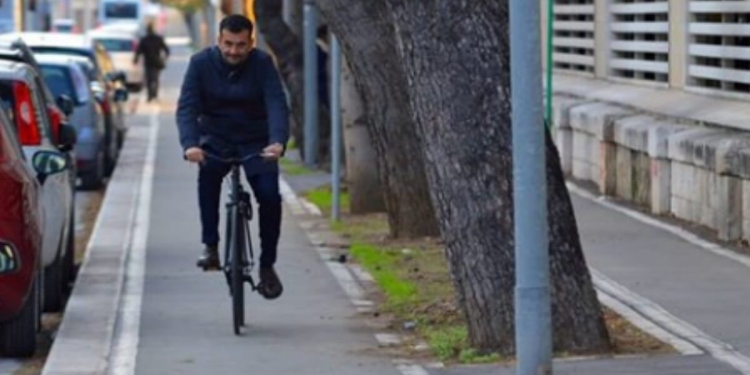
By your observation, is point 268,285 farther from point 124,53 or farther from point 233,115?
point 124,53

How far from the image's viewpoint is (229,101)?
13.0m

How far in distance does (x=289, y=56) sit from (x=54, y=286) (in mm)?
14575

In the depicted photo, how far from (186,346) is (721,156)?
571cm

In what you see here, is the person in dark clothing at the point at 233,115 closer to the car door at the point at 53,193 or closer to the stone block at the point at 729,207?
the car door at the point at 53,193

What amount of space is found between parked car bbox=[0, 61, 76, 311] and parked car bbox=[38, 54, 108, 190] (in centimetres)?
1019

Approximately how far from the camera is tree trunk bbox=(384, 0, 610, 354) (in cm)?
1131

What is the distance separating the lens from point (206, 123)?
1303 centimetres

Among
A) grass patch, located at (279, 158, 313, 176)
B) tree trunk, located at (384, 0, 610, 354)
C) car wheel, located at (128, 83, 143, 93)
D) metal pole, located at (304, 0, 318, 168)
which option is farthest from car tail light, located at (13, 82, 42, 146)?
car wheel, located at (128, 83, 143, 93)

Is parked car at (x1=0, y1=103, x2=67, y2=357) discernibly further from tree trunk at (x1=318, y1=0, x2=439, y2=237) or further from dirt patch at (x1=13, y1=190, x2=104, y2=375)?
tree trunk at (x1=318, y1=0, x2=439, y2=237)

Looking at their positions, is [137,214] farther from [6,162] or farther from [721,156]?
[6,162]

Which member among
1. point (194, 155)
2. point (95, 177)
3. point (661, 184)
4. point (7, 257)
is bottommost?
point (95, 177)

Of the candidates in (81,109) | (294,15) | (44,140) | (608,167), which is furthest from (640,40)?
(294,15)

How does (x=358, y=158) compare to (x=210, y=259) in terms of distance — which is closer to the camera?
(x=210, y=259)

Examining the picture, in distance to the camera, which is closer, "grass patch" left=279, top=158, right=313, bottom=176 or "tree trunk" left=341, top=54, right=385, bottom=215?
"tree trunk" left=341, top=54, right=385, bottom=215
